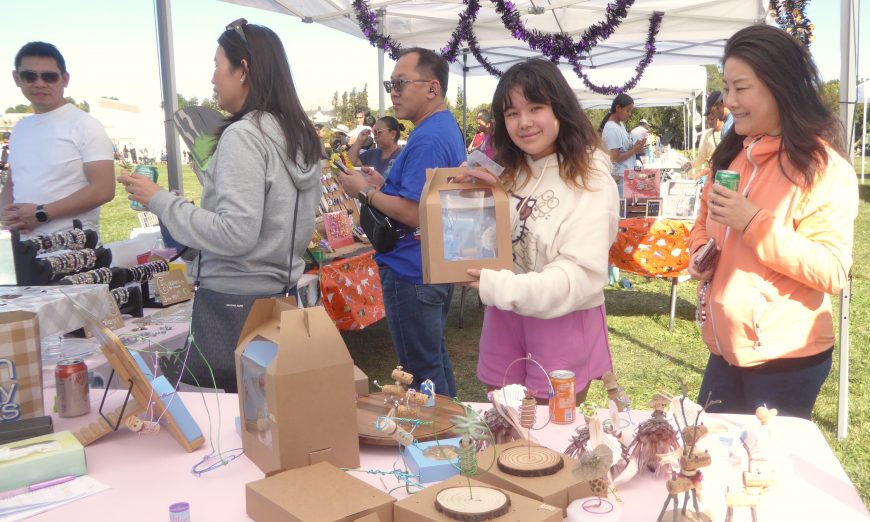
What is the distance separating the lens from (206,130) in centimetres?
267

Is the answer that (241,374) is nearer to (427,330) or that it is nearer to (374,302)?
(427,330)

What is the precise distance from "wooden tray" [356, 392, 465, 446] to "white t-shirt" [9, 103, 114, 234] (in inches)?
75.6

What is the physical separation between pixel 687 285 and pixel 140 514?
646 cm

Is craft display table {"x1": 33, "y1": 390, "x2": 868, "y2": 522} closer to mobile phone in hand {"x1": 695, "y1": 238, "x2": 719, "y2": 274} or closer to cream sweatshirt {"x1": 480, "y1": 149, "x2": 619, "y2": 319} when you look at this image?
cream sweatshirt {"x1": 480, "y1": 149, "x2": 619, "y2": 319}

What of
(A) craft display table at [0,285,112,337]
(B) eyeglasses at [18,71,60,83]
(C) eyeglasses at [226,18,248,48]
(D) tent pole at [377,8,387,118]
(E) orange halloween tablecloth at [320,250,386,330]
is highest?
(D) tent pole at [377,8,387,118]

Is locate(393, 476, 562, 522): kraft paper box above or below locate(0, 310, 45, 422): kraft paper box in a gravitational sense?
below

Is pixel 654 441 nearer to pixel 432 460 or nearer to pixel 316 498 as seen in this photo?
pixel 432 460

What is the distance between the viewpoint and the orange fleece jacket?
Result: 1560 mm

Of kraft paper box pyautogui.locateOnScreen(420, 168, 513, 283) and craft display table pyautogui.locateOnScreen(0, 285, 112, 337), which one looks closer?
kraft paper box pyautogui.locateOnScreen(420, 168, 513, 283)

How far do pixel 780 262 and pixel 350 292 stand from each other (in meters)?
2.77

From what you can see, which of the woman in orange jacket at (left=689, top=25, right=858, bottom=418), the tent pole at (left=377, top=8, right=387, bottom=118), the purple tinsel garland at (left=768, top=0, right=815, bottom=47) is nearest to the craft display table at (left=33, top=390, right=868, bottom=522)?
the woman in orange jacket at (left=689, top=25, right=858, bottom=418)

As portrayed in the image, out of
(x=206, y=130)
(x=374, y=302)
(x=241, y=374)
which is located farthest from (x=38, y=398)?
(x=374, y=302)

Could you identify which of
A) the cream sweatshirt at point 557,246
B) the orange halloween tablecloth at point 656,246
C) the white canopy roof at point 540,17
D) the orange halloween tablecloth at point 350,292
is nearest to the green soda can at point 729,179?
the cream sweatshirt at point 557,246

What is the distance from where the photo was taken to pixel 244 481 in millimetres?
1243
